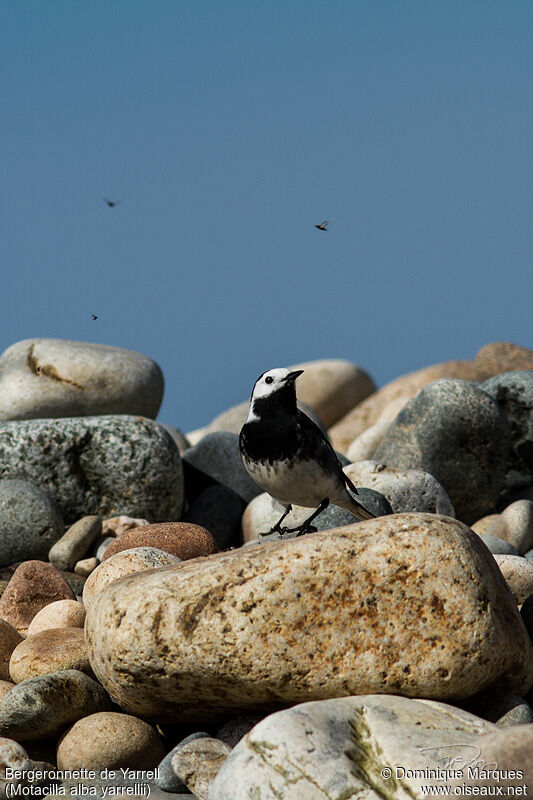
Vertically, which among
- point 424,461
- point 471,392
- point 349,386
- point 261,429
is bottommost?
point 349,386

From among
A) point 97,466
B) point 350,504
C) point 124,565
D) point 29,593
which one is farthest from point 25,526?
point 350,504

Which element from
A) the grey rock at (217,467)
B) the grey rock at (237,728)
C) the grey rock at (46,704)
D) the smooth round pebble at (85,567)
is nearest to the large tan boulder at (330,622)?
the grey rock at (237,728)

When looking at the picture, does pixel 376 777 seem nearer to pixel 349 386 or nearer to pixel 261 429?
pixel 261 429

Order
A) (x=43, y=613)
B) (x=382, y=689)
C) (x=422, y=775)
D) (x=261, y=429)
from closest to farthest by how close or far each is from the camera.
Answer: (x=422, y=775), (x=382, y=689), (x=261, y=429), (x=43, y=613)

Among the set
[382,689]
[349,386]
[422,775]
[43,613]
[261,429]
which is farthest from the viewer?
[349,386]

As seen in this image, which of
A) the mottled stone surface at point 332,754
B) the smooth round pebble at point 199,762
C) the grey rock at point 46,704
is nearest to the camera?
the mottled stone surface at point 332,754

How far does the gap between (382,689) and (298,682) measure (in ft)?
1.61

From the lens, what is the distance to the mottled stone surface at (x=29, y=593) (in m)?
8.41

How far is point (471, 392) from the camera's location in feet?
40.6

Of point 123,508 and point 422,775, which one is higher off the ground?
point 422,775

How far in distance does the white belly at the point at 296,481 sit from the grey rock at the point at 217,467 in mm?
5623

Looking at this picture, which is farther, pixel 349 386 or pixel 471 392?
pixel 349 386

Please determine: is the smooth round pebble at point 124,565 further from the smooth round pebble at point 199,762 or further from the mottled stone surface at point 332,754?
the mottled stone surface at point 332,754

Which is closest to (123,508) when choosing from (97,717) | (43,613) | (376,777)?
(43,613)
